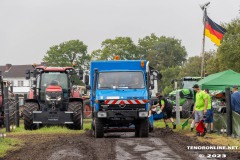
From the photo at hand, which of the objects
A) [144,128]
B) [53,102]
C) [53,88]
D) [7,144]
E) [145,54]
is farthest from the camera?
[145,54]

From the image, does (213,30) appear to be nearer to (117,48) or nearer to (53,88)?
(53,88)

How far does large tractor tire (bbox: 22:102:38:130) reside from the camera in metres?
25.9

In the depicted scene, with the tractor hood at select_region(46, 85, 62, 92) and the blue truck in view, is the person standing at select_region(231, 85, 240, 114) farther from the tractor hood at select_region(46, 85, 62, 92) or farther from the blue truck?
the tractor hood at select_region(46, 85, 62, 92)

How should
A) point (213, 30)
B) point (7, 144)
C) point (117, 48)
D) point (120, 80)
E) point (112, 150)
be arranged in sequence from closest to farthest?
point (112, 150), point (7, 144), point (120, 80), point (213, 30), point (117, 48)

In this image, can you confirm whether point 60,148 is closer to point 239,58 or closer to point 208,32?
point 208,32

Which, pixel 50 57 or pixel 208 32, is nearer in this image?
pixel 208 32

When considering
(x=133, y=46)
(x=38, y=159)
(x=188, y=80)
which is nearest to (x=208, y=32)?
(x=188, y=80)

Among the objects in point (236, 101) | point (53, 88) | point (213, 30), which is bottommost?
point (236, 101)

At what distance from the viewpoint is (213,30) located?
40.2 metres

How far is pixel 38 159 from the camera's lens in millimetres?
14484

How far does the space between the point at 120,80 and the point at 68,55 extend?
89.7 metres

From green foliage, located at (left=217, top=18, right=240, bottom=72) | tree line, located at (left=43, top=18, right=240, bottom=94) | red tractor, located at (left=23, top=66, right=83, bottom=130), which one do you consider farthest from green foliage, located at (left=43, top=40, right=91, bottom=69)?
red tractor, located at (left=23, top=66, right=83, bottom=130)

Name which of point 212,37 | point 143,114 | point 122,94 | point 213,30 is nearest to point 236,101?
point 143,114

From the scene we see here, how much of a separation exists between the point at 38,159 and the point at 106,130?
29.5 feet
